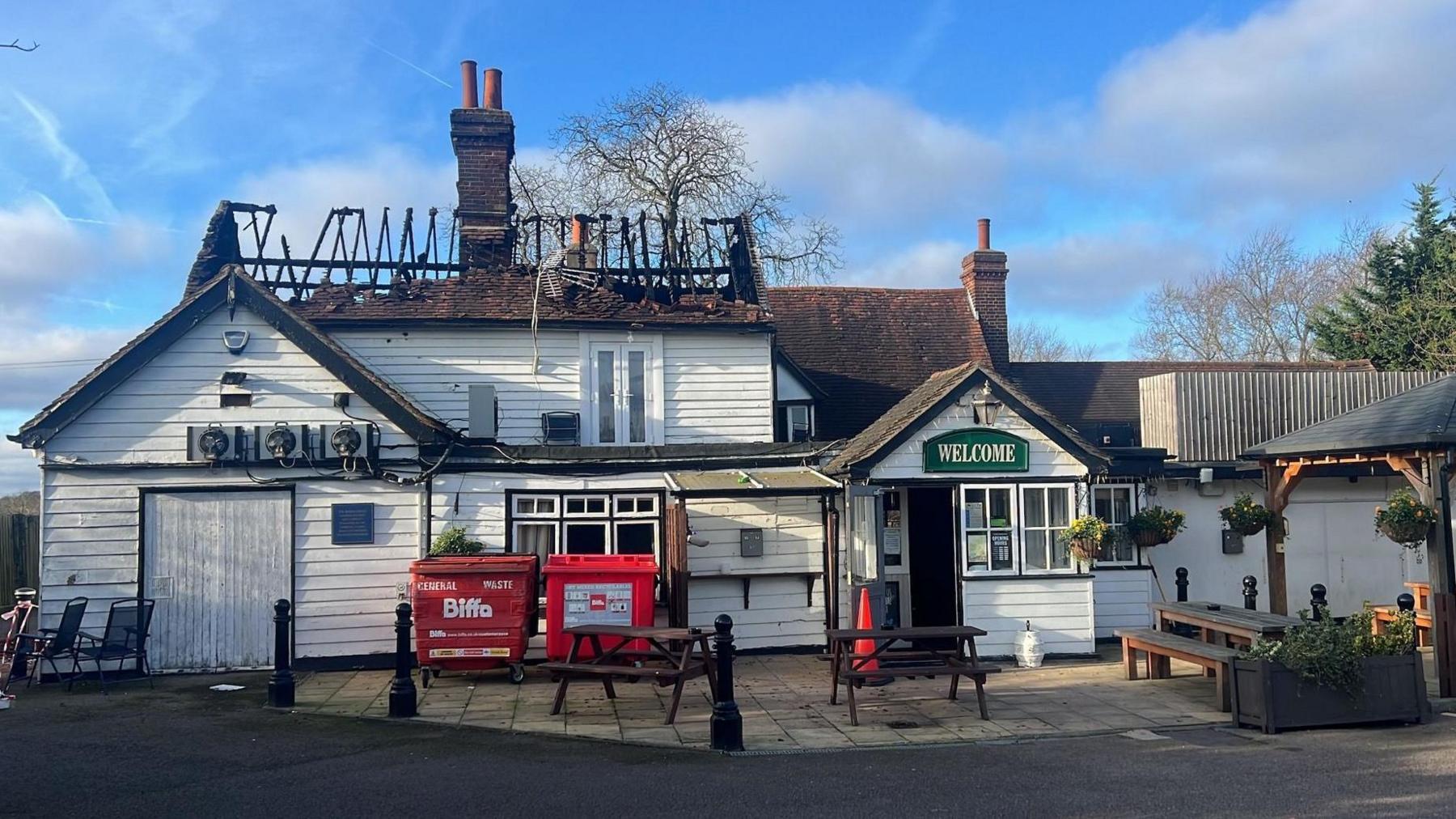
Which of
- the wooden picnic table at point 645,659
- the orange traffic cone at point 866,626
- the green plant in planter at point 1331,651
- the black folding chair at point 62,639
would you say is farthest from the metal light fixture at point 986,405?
the black folding chair at point 62,639

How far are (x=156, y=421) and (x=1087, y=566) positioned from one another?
11177 mm

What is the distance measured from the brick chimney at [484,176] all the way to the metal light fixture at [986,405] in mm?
7836

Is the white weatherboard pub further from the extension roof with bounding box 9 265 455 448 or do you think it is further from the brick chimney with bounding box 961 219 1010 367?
the brick chimney with bounding box 961 219 1010 367

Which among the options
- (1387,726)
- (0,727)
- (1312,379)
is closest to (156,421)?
(0,727)

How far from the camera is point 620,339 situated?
642 inches

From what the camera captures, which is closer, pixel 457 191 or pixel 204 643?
pixel 204 643

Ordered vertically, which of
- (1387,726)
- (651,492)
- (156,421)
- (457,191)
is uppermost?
(457,191)

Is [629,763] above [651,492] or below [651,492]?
below

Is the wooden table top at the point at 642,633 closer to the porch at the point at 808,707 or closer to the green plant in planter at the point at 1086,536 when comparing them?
the porch at the point at 808,707

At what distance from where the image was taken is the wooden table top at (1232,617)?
34.0 ft

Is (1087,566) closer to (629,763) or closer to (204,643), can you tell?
(629,763)

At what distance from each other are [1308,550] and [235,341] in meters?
15.1

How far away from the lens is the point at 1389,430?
1143cm

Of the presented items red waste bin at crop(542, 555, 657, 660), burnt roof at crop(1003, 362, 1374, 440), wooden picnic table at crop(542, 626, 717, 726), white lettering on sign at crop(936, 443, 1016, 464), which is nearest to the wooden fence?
red waste bin at crop(542, 555, 657, 660)
